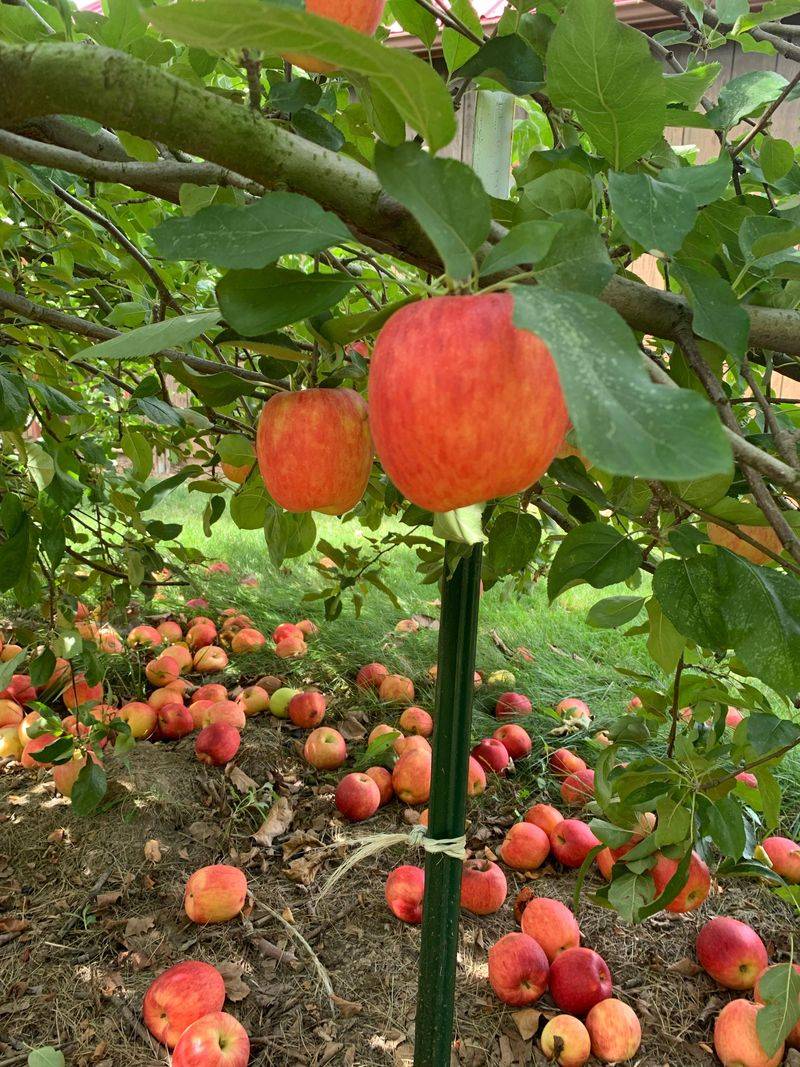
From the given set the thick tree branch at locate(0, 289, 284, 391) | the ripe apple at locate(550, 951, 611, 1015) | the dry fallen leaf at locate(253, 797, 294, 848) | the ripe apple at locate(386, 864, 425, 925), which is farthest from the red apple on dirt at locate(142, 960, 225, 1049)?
the thick tree branch at locate(0, 289, 284, 391)

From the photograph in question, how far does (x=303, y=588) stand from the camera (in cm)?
356

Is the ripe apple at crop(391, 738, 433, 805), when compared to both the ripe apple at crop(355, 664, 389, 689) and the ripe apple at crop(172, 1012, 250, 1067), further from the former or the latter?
the ripe apple at crop(172, 1012, 250, 1067)

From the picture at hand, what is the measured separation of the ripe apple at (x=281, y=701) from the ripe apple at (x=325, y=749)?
0.25m

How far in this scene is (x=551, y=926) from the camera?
5.24 ft

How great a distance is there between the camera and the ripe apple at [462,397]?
0.42m

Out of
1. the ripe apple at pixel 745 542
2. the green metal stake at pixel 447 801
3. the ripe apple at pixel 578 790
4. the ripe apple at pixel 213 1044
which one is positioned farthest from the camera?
the ripe apple at pixel 578 790

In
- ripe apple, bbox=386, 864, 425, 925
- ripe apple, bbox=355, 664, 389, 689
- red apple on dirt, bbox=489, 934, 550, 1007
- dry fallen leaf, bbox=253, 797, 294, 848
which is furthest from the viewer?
ripe apple, bbox=355, 664, 389, 689

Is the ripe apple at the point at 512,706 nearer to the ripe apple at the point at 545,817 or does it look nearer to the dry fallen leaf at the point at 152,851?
Result: the ripe apple at the point at 545,817

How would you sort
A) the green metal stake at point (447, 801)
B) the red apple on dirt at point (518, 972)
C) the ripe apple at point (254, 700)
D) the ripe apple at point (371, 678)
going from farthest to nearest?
the ripe apple at point (371, 678) < the ripe apple at point (254, 700) < the red apple on dirt at point (518, 972) < the green metal stake at point (447, 801)

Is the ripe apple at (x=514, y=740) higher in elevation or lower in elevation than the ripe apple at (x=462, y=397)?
lower

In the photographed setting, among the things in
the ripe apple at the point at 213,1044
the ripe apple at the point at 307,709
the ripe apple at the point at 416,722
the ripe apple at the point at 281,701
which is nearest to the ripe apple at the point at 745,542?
the ripe apple at the point at 213,1044

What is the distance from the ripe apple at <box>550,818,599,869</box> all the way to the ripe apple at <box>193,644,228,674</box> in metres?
1.38

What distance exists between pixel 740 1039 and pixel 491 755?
955 millimetres

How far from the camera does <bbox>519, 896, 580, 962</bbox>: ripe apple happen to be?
1.59m
